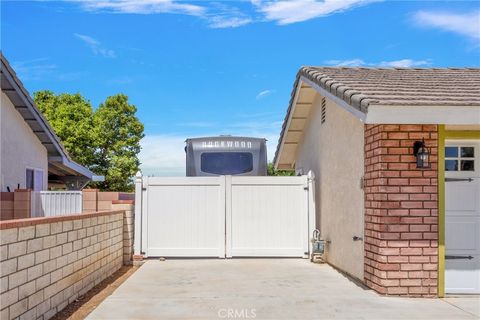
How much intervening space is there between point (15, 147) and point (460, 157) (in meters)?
11.1

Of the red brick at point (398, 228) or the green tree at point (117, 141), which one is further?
the green tree at point (117, 141)

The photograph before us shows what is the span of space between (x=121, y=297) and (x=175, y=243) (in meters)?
4.08

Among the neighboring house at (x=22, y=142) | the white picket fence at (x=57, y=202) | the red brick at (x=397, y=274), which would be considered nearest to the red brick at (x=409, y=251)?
the red brick at (x=397, y=274)

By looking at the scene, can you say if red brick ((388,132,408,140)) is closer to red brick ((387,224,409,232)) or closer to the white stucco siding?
red brick ((387,224,409,232))

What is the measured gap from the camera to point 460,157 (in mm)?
7648

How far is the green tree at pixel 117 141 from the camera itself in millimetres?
40125

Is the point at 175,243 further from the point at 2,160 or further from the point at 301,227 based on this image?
the point at 2,160

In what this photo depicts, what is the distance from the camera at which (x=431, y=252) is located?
23.5 ft

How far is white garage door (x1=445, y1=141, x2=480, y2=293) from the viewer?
746 centimetres

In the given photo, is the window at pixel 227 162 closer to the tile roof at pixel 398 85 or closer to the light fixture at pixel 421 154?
the tile roof at pixel 398 85

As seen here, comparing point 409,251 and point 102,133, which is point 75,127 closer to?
point 102,133

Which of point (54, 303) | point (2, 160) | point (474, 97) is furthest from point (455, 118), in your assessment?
point (2, 160)

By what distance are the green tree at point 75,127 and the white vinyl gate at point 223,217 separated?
1169 inches

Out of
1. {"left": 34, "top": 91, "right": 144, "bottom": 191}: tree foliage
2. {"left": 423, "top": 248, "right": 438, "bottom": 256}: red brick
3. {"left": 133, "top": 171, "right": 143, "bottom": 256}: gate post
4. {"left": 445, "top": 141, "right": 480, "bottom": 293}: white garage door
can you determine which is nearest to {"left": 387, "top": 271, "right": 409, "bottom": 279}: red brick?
{"left": 423, "top": 248, "right": 438, "bottom": 256}: red brick
